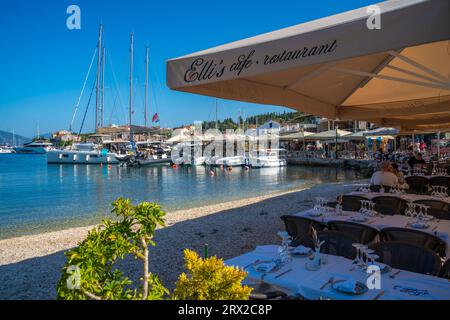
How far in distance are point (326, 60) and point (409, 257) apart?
2.40m

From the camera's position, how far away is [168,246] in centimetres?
709

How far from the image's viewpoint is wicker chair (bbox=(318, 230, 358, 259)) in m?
3.92

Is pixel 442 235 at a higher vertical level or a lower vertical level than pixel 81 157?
lower

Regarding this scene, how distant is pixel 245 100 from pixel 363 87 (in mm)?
2901

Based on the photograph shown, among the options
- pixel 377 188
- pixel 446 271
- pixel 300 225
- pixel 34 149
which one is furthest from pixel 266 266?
pixel 34 149

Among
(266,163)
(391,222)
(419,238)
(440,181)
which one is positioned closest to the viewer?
(419,238)

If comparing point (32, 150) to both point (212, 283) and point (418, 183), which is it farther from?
point (212, 283)

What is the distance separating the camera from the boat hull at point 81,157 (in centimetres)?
5081

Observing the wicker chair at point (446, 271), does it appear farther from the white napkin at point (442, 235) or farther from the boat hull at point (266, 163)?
the boat hull at point (266, 163)

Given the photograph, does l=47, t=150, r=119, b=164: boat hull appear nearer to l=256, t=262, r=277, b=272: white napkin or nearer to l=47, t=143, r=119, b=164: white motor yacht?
l=47, t=143, r=119, b=164: white motor yacht
